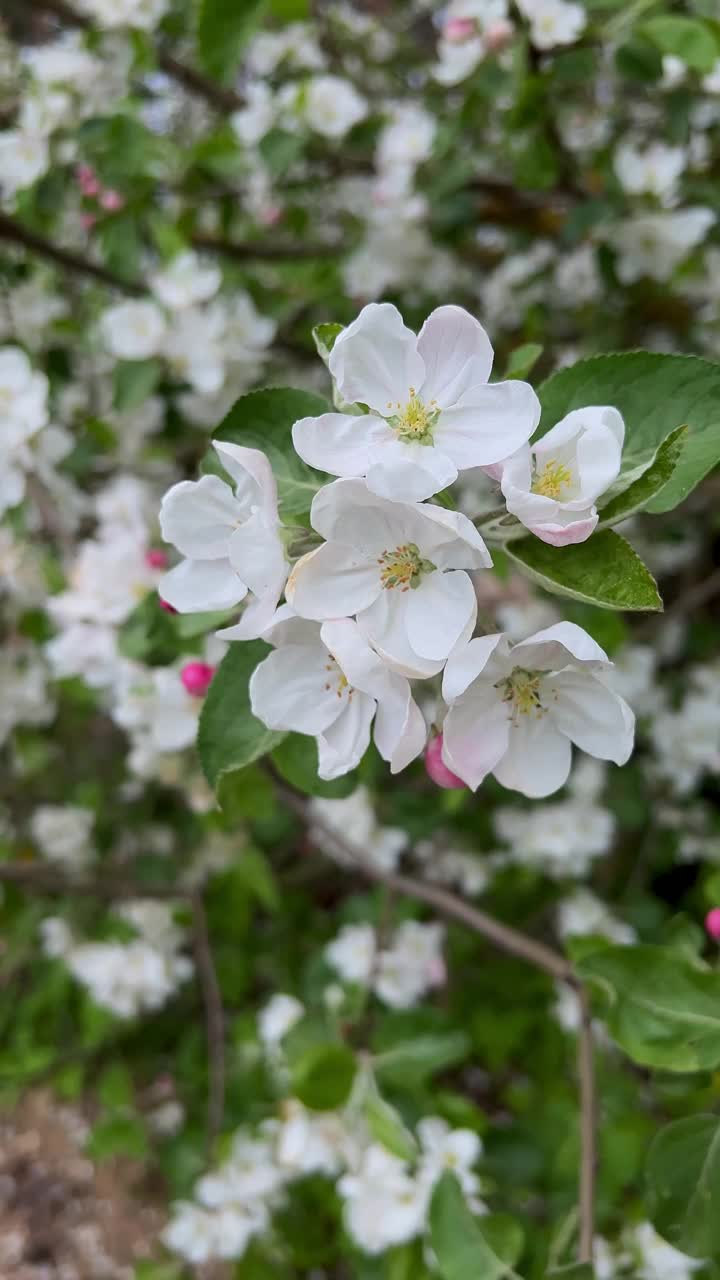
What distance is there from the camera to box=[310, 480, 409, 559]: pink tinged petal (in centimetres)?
69

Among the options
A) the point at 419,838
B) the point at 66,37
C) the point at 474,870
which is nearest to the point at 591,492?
the point at 419,838

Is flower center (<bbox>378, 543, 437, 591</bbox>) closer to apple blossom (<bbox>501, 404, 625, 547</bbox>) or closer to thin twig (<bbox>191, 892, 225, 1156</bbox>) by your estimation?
apple blossom (<bbox>501, 404, 625, 547</bbox>)

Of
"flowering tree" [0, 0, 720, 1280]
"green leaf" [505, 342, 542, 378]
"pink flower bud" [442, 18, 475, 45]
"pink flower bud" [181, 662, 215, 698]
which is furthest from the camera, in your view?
"pink flower bud" [442, 18, 475, 45]

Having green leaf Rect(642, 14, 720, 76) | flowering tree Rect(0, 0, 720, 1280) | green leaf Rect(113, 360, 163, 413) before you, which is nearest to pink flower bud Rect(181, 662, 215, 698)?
flowering tree Rect(0, 0, 720, 1280)

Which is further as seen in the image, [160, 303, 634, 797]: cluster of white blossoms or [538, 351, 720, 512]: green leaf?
[538, 351, 720, 512]: green leaf

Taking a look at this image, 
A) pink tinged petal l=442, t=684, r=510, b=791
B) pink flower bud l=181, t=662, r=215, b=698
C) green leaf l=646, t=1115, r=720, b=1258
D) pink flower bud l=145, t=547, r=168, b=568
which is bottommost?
green leaf l=646, t=1115, r=720, b=1258

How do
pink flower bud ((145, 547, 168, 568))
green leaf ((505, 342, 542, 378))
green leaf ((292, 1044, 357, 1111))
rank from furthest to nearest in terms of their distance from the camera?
pink flower bud ((145, 547, 168, 568)) < green leaf ((292, 1044, 357, 1111)) < green leaf ((505, 342, 542, 378))

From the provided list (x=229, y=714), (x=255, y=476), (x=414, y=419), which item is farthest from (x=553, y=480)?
(x=229, y=714)

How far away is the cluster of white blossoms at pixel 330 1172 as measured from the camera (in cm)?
143

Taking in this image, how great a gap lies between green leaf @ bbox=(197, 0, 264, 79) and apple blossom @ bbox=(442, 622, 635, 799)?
1.24 metres

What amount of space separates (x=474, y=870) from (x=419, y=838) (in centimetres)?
34

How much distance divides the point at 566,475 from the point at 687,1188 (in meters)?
0.79

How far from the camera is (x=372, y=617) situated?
2.44 ft

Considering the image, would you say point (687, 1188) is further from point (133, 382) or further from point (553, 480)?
point (133, 382)
